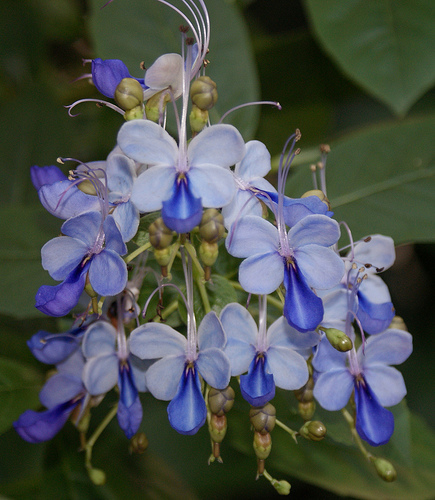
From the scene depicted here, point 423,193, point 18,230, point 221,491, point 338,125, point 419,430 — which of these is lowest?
point 221,491

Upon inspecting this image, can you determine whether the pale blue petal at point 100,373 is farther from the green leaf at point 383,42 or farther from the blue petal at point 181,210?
the green leaf at point 383,42

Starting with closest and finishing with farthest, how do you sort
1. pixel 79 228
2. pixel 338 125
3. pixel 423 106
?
1. pixel 79 228
2. pixel 423 106
3. pixel 338 125

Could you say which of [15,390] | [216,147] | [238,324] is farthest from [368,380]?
[15,390]

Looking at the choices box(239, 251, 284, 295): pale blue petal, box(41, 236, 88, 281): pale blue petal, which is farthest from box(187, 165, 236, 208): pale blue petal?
box(41, 236, 88, 281): pale blue petal

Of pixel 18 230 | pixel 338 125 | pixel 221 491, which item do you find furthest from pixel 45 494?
pixel 338 125

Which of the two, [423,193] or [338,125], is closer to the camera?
[423,193]

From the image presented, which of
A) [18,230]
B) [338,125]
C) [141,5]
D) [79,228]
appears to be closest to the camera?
[79,228]

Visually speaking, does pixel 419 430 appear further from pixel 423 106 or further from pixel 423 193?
pixel 423 106

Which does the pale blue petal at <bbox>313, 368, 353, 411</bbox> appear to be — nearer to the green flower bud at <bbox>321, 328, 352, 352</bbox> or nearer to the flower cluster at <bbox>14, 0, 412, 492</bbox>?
the flower cluster at <bbox>14, 0, 412, 492</bbox>
